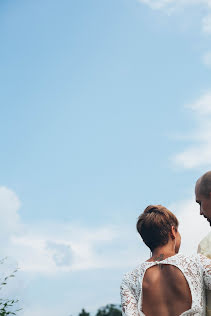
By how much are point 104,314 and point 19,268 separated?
9203 centimetres

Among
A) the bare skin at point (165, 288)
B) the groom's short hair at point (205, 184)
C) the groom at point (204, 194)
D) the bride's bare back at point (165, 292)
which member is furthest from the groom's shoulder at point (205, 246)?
the groom's short hair at point (205, 184)

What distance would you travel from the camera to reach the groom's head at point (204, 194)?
17.2 feet

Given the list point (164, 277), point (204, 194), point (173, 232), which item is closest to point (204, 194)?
point (204, 194)

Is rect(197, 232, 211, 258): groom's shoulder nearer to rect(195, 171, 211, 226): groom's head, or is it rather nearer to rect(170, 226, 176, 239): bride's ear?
rect(170, 226, 176, 239): bride's ear

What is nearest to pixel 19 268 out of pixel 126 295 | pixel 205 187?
pixel 126 295

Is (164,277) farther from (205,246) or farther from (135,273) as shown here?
(205,246)

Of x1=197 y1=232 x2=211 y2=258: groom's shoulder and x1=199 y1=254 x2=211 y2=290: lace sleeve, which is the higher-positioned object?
x1=197 y1=232 x2=211 y2=258: groom's shoulder

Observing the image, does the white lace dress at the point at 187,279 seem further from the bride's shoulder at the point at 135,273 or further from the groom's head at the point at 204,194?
the groom's head at the point at 204,194

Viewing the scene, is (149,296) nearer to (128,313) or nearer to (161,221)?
(128,313)

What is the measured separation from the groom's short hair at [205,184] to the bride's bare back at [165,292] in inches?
34.6

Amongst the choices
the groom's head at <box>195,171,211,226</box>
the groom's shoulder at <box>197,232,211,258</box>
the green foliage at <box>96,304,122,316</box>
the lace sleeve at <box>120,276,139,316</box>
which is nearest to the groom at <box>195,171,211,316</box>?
the groom's head at <box>195,171,211,226</box>

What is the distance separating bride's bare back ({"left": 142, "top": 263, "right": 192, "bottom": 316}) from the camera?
536 centimetres

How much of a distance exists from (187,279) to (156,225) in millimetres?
624

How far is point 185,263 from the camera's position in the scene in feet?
18.2
